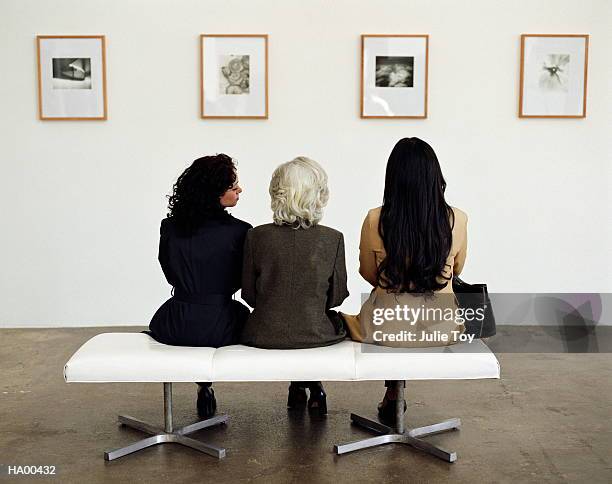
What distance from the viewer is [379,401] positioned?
14.8 ft

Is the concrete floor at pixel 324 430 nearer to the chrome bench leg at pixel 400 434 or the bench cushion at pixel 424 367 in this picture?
the chrome bench leg at pixel 400 434

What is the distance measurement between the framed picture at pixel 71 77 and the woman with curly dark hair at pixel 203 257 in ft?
8.72

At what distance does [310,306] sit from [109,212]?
3022 millimetres

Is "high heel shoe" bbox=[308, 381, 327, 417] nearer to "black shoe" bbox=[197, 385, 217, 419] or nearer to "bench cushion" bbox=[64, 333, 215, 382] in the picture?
"black shoe" bbox=[197, 385, 217, 419]

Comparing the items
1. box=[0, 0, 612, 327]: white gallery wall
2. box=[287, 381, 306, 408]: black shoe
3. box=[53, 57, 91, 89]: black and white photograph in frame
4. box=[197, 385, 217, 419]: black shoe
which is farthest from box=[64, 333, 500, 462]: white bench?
box=[53, 57, 91, 89]: black and white photograph in frame

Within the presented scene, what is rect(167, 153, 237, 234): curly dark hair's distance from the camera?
385cm

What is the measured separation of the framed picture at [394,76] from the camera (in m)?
6.17

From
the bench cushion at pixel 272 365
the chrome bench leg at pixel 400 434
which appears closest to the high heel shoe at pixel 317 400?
the chrome bench leg at pixel 400 434

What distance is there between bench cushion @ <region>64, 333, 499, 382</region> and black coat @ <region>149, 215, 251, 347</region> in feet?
0.57

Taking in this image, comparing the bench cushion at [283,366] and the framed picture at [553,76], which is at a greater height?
the framed picture at [553,76]

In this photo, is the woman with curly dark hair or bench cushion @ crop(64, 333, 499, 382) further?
the woman with curly dark hair

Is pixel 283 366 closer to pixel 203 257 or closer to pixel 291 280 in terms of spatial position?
pixel 291 280

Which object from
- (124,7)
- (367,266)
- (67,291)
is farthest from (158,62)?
(367,266)

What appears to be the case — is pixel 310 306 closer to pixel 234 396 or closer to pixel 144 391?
pixel 234 396
